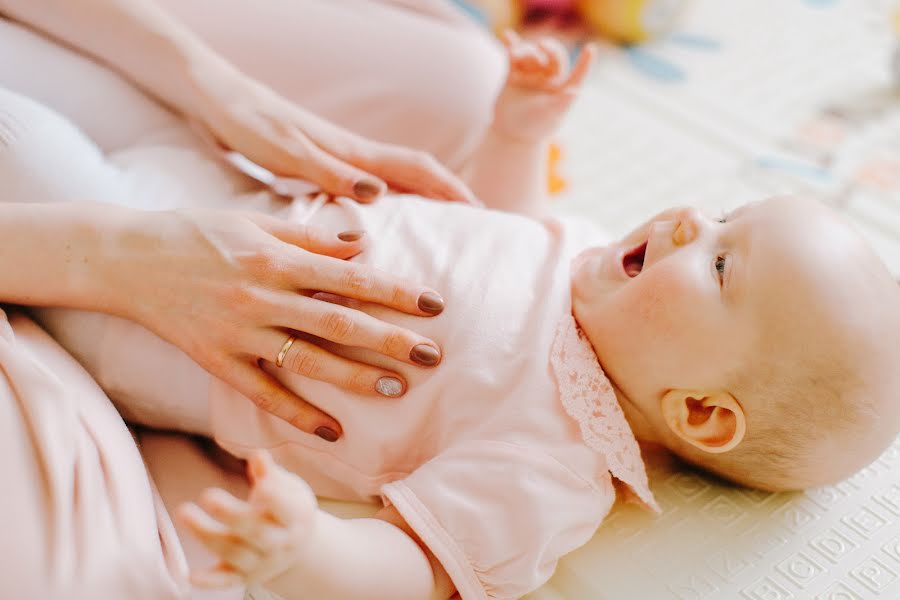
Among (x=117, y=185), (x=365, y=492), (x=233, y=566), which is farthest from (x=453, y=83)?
(x=233, y=566)

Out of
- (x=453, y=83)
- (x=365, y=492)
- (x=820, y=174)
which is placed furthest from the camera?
(x=820, y=174)

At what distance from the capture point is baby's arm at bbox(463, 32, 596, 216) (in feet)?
3.32

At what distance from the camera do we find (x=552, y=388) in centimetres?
75

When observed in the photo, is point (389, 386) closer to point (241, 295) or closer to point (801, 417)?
point (241, 295)

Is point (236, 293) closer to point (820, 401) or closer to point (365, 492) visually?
A: point (365, 492)

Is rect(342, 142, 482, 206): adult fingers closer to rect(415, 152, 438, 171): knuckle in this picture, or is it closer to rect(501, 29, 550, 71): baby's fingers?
rect(415, 152, 438, 171): knuckle

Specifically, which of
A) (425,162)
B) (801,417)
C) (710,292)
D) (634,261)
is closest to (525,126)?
(425,162)

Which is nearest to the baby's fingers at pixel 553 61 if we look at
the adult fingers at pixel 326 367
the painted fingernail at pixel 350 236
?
the painted fingernail at pixel 350 236

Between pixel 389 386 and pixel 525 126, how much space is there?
42cm

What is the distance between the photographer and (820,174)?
1299mm

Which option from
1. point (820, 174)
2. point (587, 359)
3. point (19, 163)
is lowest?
point (820, 174)

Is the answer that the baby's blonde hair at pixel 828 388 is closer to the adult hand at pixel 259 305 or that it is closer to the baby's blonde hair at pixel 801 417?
the baby's blonde hair at pixel 801 417

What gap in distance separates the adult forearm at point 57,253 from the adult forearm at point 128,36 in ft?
0.80

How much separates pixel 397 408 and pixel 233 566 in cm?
22
